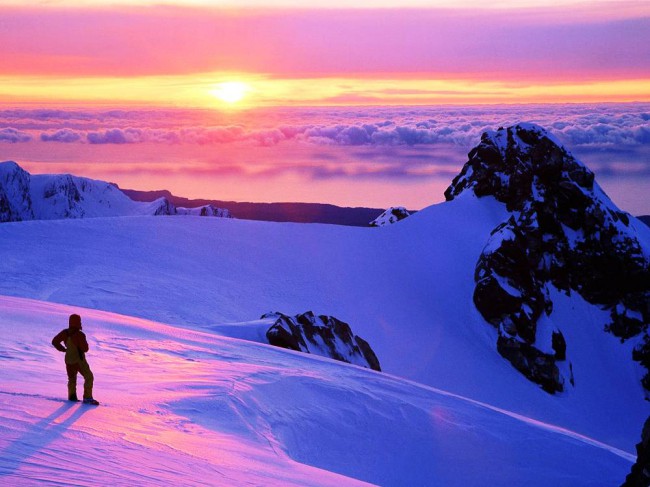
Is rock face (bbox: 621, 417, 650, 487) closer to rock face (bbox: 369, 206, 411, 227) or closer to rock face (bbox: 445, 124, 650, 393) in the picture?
rock face (bbox: 445, 124, 650, 393)

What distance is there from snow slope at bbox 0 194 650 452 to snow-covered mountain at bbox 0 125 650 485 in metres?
0.17

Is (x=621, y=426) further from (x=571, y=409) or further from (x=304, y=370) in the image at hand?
(x=304, y=370)

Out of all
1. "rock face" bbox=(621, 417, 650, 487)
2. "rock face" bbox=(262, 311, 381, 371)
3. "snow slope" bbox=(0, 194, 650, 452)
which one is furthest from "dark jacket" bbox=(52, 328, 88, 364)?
"snow slope" bbox=(0, 194, 650, 452)

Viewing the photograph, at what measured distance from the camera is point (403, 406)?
2186cm

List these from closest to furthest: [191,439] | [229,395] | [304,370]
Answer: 1. [191,439]
2. [229,395]
3. [304,370]

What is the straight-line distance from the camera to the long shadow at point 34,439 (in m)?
10.1

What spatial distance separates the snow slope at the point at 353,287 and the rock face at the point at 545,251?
1385 mm

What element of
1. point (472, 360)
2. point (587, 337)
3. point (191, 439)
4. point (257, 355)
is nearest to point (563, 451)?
point (257, 355)

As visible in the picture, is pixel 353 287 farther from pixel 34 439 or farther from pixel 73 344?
pixel 34 439

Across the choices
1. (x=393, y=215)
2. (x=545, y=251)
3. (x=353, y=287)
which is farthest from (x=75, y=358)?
(x=393, y=215)

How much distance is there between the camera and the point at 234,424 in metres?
16.5

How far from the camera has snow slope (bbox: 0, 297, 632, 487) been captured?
11805 mm

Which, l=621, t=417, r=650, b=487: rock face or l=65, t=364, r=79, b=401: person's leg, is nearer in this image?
l=65, t=364, r=79, b=401: person's leg

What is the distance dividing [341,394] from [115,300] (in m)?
20.2
